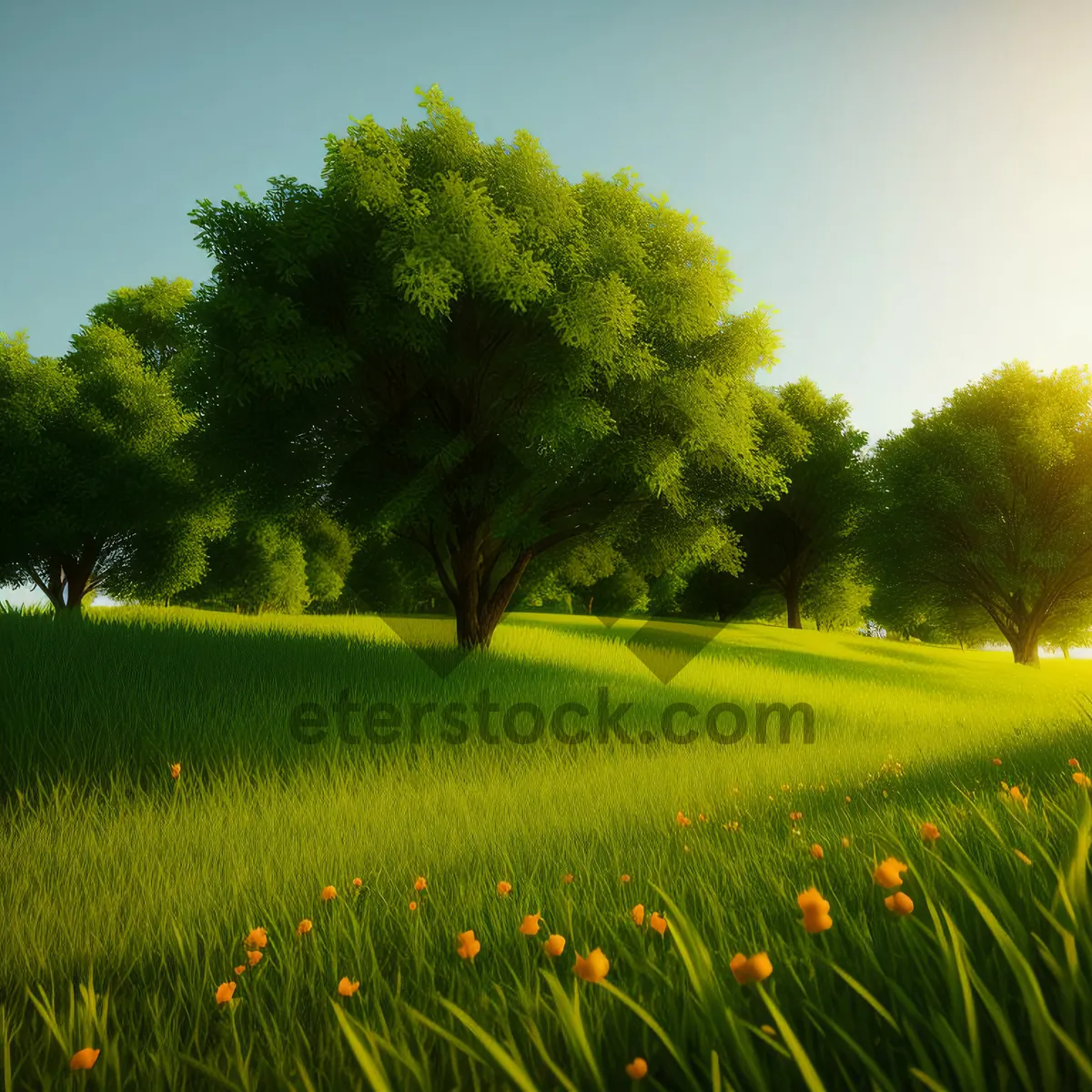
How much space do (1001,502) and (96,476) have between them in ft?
119

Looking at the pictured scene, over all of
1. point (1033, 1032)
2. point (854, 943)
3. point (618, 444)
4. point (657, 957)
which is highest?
point (618, 444)

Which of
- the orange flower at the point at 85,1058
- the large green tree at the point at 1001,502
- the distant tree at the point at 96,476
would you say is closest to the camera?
the orange flower at the point at 85,1058

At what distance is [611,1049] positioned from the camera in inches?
58.9

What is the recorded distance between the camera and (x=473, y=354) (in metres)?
12.7

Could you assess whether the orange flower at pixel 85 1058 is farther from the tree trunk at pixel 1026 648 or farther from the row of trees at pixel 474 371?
the tree trunk at pixel 1026 648

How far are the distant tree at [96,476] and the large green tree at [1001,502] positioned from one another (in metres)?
29.2

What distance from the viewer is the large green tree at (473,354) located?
1052 cm

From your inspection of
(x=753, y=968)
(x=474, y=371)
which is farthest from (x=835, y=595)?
(x=753, y=968)

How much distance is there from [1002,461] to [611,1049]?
33625 millimetres

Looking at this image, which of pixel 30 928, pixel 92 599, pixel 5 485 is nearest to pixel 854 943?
pixel 30 928

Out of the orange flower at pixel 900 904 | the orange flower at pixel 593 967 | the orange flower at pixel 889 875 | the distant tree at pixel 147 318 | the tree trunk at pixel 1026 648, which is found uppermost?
the distant tree at pixel 147 318

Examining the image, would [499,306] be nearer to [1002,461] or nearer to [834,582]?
[1002,461]

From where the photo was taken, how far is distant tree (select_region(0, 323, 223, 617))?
2389cm

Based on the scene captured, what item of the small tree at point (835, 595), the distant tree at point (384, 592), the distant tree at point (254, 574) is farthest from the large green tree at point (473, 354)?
the small tree at point (835, 595)
